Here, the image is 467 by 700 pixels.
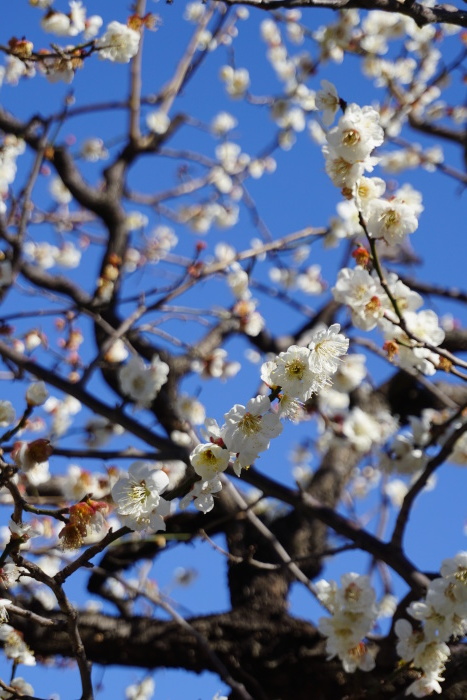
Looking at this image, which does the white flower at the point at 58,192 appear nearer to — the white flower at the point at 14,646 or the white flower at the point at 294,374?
the white flower at the point at 14,646

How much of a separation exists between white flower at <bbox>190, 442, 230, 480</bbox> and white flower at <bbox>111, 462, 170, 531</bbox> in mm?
104

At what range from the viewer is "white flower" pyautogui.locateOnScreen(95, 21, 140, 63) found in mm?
2395

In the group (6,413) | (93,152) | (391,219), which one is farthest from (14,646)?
(93,152)

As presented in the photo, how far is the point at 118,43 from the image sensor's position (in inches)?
94.3

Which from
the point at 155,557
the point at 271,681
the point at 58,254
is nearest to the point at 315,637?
the point at 271,681

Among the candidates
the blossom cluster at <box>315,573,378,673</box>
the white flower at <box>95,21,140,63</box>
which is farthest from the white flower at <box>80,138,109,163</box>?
the blossom cluster at <box>315,573,378,673</box>

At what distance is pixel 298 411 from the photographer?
3.95ft

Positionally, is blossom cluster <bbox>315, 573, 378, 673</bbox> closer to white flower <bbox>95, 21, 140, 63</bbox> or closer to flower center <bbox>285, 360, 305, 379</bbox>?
flower center <bbox>285, 360, 305, 379</bbox>

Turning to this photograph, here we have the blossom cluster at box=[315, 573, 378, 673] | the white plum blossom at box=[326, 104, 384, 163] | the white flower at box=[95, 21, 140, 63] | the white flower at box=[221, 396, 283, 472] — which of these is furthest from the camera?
the white flower at box=[95, 21, 140, 63]

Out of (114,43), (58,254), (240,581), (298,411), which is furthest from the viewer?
(58,254)

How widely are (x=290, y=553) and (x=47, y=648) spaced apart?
1.10 metres

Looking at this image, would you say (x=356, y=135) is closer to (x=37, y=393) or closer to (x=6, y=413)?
(x=37, y=393)

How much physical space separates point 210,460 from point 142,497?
0.16 m

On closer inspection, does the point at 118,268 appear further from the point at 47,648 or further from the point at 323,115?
the point at 323,115
